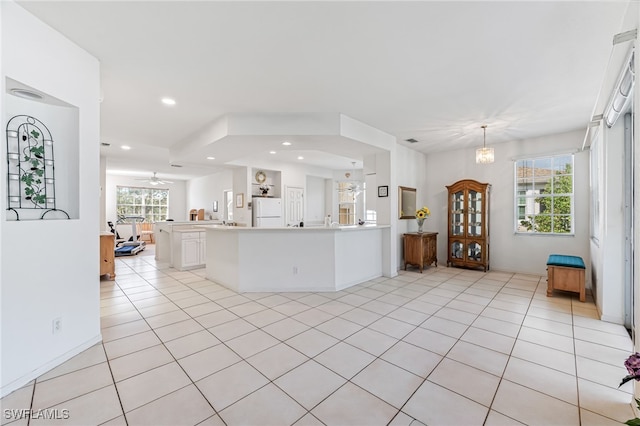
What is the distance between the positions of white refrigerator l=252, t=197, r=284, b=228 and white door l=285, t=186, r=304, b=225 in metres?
0.36

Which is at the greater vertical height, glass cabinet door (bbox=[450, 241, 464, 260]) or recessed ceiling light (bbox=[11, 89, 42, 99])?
recessed ceiling light (bbox=[11, 89, 42, 99])

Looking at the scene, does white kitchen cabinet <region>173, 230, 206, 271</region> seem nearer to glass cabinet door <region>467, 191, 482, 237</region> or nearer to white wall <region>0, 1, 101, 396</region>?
white wall <region>0, 1, 101, 396</region>

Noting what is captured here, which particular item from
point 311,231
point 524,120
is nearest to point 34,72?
point 311,231

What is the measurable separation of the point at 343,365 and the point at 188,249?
4.81m

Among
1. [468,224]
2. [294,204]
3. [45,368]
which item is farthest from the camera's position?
[294,204]

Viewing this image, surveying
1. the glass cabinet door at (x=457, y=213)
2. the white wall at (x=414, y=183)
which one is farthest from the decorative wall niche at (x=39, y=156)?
the glass cabinet door at (x=457, y=213)

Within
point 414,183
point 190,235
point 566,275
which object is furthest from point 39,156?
point 566,275

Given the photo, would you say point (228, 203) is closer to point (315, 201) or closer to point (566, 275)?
point (315, 201)

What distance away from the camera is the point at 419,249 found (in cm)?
549

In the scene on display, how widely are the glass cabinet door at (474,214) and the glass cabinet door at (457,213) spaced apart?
0.49 ft

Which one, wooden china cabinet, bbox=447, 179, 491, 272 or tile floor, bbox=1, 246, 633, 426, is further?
wooden china cabinet, bbox=447, 179, 491, 272

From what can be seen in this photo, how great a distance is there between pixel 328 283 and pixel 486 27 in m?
3.51

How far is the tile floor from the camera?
169cm

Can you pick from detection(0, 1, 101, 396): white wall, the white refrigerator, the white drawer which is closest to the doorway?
the white refrigerator
